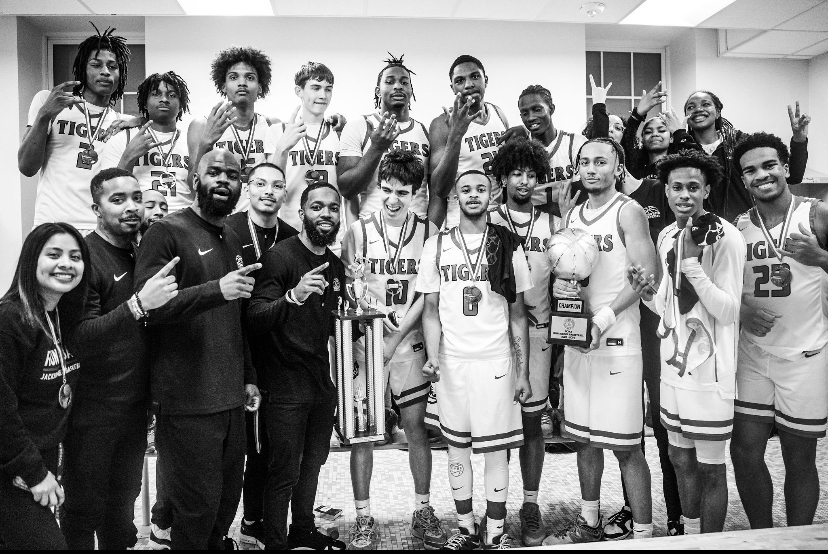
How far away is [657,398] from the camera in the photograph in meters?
3.48

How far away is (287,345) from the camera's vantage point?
2.94 meters

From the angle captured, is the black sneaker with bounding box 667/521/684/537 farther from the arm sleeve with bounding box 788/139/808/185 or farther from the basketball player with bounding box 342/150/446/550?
the arm sleeve with bounding box 788/139/808/185

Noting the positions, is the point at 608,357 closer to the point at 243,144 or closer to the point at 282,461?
the point at 282,461

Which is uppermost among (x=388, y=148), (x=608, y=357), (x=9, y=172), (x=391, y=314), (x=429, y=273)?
(x=9, y=172)

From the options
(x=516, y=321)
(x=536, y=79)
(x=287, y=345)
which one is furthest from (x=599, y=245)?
(x=536, y=79)

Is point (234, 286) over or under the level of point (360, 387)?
over

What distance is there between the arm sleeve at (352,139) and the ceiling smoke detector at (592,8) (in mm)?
4023

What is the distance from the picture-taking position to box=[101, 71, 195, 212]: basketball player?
12.0ft

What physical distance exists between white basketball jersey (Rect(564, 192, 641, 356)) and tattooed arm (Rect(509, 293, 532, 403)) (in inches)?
12.9

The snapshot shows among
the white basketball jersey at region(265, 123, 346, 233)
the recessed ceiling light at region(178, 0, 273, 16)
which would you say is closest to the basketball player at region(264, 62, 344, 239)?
the white basketball jersey at region(265, 123, 346, 233)

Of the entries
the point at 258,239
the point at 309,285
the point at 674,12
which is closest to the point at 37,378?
the point at 309,285

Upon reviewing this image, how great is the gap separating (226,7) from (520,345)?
17.3 ft

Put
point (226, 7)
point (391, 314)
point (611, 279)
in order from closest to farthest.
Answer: point (611, 279) < point (391, 314) < point (226, 7)

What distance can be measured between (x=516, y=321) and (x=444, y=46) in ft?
17.0
